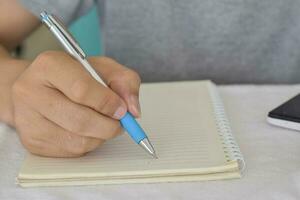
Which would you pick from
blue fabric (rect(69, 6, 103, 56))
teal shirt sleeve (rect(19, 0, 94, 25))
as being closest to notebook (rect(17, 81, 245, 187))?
teal shirt sleeve (rect(19, 0, 94, 25))

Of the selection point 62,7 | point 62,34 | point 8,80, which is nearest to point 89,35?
point 62,7

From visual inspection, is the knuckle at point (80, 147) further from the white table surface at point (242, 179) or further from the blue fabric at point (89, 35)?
the blue fabric at point (89, 35)

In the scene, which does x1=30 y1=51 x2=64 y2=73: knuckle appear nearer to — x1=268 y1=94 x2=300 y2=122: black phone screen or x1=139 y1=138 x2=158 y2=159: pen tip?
x1=139 y1=138 x2=158 y2=159: pen tip

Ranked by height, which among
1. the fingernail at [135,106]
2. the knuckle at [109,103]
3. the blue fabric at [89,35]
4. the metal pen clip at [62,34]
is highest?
the metal pen clip at [62,34]

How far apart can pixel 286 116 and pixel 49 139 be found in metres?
0.28

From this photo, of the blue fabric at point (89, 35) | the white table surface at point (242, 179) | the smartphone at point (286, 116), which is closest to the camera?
the white table surface at point (242, 179)

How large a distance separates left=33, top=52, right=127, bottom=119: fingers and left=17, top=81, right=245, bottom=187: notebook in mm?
51

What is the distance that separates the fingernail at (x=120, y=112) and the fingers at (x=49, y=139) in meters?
0.03

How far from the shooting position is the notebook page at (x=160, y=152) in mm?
505

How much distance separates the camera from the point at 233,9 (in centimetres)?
88

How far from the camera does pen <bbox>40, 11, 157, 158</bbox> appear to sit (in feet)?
1.73

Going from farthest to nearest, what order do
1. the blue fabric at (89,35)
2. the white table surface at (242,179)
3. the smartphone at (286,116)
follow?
the blue fabric at (89,35) → the smartphone at (286,116) → the white table surface at (242,179)

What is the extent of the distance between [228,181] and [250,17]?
46cm

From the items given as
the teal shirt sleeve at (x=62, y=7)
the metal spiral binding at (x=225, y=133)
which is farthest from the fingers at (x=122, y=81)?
the teal shirt sleeve at (x=62, y=7)
